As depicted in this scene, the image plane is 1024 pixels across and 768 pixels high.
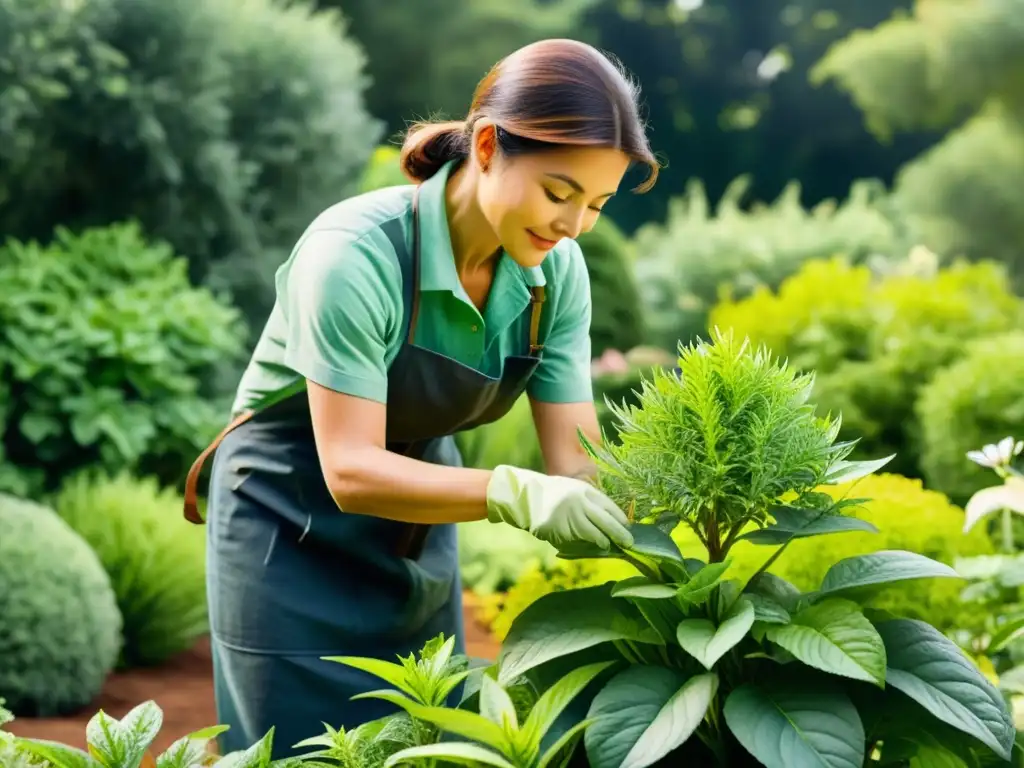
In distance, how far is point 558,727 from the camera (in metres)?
1.44

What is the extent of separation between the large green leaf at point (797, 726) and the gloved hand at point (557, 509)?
22 centimetres

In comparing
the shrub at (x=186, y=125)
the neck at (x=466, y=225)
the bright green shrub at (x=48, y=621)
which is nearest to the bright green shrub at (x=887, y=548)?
the neck at (x=466, y=225)

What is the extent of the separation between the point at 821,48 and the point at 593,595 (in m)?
17.0

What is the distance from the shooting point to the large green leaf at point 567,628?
139 centimetres

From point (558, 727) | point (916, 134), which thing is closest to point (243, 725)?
point (558, 727)

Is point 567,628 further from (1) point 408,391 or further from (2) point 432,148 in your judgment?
(2) point 432,148

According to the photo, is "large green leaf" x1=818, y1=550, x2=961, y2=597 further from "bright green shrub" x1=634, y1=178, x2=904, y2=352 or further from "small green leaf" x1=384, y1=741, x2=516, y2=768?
"bright green shrub" x1=634, y1=178, x2=904, y2=352

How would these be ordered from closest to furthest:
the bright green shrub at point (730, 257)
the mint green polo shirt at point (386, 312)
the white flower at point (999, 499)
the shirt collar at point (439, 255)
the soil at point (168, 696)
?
the mint green polo shirt at point (386, 312) < the shirt collar at point (439, 255) < the white flower at point (999, 499) < the soil at point (168, 696) < the bright green shrub at point (730, 257)

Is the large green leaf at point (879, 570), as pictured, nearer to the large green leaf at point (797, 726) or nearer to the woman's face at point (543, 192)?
the large green leaf at point (797, 726)

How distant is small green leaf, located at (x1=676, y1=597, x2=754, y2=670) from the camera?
1282 millimetres

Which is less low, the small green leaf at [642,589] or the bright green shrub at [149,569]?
the bright green shrub at [149,569]

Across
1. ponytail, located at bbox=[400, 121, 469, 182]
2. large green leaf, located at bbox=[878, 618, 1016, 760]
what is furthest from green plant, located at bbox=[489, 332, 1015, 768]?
ponytail, located at bbox=[400, 121, 469, 182]

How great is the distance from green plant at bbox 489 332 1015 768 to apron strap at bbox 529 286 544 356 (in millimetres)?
531

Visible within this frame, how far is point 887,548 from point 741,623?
1.98 metres
